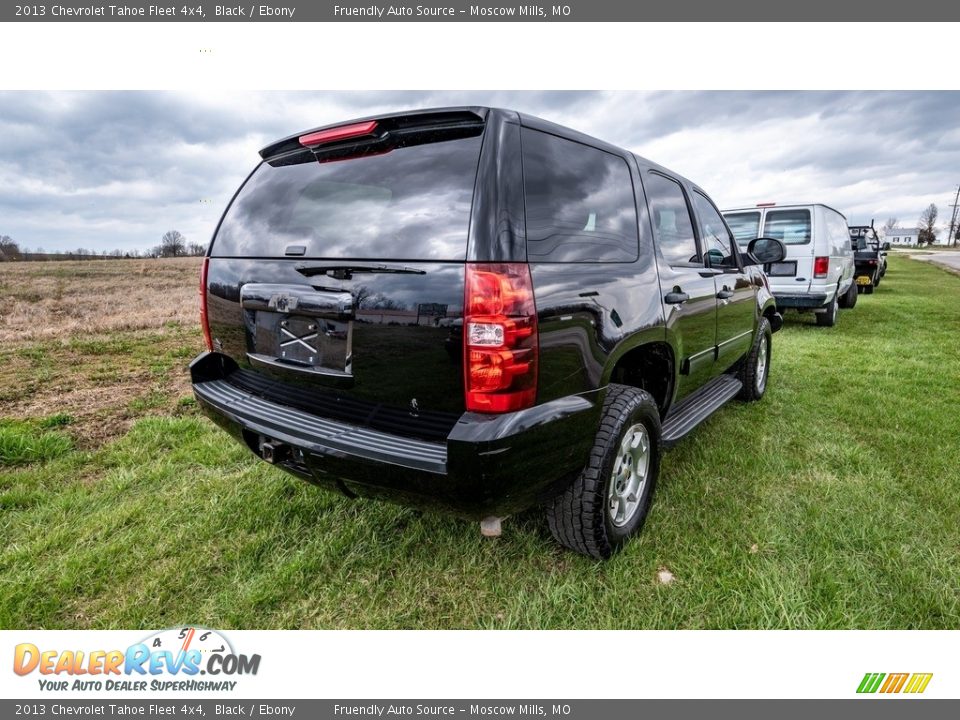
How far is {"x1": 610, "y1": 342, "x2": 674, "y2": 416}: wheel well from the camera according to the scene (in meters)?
2.65

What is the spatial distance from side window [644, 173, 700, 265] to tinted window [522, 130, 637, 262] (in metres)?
0.29

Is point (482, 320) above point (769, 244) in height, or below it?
below

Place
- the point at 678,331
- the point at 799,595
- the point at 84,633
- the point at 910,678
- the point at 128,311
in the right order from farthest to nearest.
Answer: the point at 128,311, the point at 678,331, the point at 799,595, the point at 84,633, the point at 910,678

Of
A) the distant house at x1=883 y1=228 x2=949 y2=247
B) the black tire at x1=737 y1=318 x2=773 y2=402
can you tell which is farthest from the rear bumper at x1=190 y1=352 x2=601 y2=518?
the distant house at x1=883 y1=228 x2=949 y2=247

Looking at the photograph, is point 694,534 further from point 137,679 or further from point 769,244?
point 769,244

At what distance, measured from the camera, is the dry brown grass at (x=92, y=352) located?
4.15 meters

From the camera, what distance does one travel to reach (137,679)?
1838 millimetres

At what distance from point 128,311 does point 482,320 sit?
1023 centimetres

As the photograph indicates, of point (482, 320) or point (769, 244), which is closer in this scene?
point (482, 320)

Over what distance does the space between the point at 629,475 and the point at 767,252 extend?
9.42 ft

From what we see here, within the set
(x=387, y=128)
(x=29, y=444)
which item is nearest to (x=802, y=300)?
(x=387, y=128)

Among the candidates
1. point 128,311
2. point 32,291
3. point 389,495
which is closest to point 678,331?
point 389,495

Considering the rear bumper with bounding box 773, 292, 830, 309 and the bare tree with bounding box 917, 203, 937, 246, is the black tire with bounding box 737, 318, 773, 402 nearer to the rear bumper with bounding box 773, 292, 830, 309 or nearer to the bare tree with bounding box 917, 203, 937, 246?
the rear bumper with bounding box 773, 292, 830, 309

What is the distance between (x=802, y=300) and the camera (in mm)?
7910
